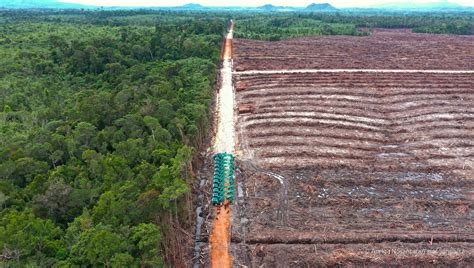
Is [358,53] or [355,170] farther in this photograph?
[358,53]

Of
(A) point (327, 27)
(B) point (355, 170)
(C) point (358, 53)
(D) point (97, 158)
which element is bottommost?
(B) point (355, 170)

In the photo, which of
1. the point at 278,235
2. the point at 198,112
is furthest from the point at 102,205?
the point at 198,112

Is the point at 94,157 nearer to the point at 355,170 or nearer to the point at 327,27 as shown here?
the point at 355,170

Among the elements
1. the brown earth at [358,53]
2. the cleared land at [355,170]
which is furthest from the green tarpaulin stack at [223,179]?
the brown earth at [358,53]

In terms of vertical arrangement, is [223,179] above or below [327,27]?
below

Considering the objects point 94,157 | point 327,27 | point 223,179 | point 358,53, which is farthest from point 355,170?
point 327,27

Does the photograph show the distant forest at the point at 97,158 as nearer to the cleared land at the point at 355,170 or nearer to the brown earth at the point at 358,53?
the cleared land at the point at 355,170

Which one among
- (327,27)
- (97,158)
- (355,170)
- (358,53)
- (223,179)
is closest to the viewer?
(97,158)
